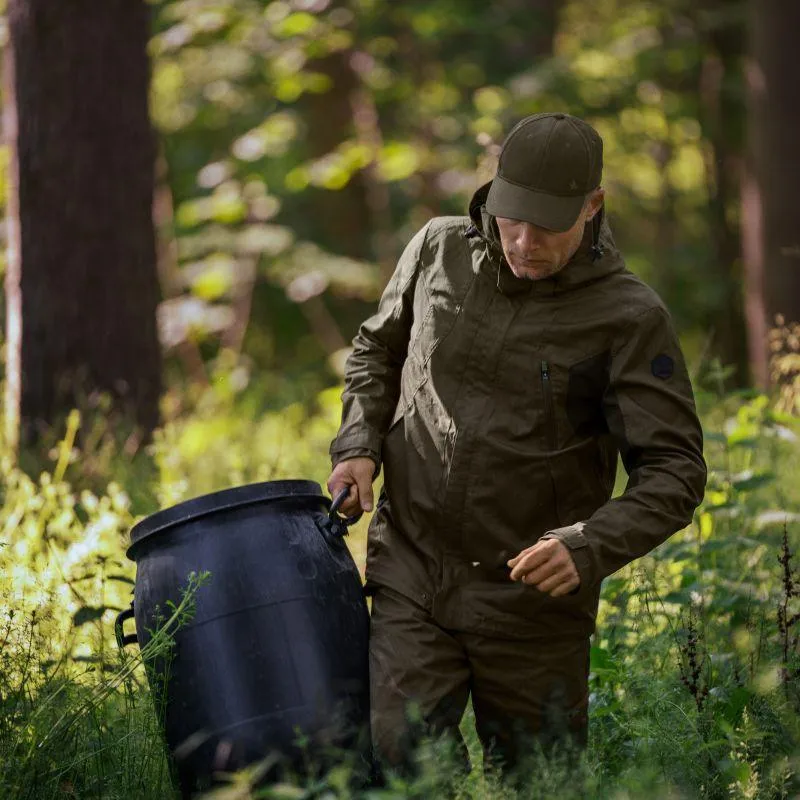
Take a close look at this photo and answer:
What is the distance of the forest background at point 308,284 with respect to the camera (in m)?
3.24

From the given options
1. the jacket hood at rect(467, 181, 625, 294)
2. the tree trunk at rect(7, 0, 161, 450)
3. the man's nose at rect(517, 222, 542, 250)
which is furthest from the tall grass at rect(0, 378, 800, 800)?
the tree trunk at rect(7, 0, 161, 450)

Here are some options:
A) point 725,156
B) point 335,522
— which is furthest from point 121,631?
point 725,156

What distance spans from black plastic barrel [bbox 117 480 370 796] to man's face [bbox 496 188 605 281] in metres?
0.79

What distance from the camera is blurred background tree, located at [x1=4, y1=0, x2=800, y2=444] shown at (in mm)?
6793

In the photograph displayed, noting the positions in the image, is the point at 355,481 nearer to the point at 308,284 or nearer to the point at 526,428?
the point at 526,428

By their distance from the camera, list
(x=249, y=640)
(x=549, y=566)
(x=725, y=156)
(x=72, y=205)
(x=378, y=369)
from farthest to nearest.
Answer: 1. (x=725, y=156)
2. (x=72, y=205)
3. (x=378, y=369)
4. (x=249, y=640)
5. (x=549, y=566)

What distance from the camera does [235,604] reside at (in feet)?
9.71

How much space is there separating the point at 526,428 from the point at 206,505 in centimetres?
80

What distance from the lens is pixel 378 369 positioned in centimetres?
346

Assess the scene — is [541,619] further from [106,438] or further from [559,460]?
[106,438]

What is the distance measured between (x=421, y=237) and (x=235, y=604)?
1.13 m

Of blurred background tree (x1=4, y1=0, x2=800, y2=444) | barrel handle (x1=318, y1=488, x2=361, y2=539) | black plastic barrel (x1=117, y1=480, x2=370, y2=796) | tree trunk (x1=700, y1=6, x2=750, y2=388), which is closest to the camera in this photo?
black plastic barrel (x1=117, y1=480, x2=370, y2=796)

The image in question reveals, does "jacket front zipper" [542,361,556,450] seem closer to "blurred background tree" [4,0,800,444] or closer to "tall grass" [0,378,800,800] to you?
"tall grass" [0,378,800,800]

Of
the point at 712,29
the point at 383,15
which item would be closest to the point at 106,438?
the point at 383,15
